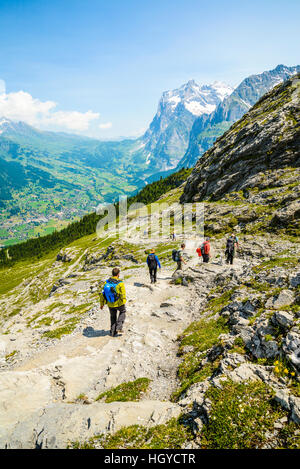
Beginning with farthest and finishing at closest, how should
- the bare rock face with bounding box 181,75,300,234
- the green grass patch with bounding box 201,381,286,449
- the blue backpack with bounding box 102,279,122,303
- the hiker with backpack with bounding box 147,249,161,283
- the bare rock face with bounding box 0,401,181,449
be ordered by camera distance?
the bare rock face with bounding box 181,75,300,234
the hiker with backpack with bounding box 147,249,161,283
the blue backpack with bounding box 102,279,122,303
the bare rock face with bounding box 0,401,181,449
the green grass patch with bounding box 201,381,286,449

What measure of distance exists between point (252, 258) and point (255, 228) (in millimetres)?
9081

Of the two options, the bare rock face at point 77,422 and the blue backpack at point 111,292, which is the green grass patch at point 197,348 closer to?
the bare rock face at point 77,422

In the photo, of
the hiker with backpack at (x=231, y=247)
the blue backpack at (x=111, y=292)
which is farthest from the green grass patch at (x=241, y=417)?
the hiker with backpack at (x=231, y=247)

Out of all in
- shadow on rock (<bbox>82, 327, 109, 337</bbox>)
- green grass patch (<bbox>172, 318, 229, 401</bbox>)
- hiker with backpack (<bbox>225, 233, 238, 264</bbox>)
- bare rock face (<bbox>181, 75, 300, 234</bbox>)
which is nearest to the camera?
green grass patch (<bbox>172, 318, 229, 401</bbox>)

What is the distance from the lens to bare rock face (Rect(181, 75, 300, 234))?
40638 mm

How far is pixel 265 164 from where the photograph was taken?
5050 cm

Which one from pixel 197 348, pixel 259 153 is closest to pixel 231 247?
pixel 197 348

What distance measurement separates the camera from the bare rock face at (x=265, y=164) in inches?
1600

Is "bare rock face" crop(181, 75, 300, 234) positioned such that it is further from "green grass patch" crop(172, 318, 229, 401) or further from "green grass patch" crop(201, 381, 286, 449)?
"green grass patch" crop(201, 381, 286, 449)

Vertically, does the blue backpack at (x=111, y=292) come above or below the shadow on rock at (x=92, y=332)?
above

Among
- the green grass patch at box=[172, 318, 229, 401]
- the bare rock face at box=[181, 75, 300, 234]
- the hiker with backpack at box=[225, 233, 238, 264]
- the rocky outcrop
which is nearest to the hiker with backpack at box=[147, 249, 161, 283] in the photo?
the hiker with backpack at box=[225, 233, 238, 264]

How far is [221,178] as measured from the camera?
196 feet

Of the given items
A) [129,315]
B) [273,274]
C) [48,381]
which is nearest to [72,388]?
[48,381]

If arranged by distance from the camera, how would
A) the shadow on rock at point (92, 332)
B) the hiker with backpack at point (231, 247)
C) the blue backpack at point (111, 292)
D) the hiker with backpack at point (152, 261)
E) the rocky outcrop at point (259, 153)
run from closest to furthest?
1. the blue backpack at point (111, 292)
2. the shadow on rock at point (92, 332)
3. the hiker with backpack at point (152, 261)
4. the hiker with backpack at point (231, 247)
5. the rocky outcrop at point (259, 153)
